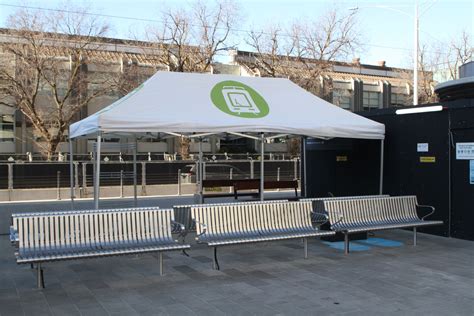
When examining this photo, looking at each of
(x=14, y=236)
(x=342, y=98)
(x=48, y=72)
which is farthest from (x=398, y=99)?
(x=14, y=236)

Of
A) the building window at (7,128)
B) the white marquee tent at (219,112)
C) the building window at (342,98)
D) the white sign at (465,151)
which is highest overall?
the building window at (342,98)

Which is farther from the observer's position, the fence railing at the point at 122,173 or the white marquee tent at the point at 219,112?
the fence railing at the point at 122,173

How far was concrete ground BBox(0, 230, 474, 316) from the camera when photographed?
5.58 meters

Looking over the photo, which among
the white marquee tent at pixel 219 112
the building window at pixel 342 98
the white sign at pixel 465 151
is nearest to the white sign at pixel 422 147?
the white sign at pixel 465 151

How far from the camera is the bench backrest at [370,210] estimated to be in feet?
29.5

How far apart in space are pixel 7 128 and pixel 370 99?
39648 millimetres

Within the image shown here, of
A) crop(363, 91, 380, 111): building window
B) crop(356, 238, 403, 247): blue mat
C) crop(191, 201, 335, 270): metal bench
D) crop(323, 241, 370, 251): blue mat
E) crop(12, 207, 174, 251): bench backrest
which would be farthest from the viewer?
crop(363, 91, 380, 111): building window

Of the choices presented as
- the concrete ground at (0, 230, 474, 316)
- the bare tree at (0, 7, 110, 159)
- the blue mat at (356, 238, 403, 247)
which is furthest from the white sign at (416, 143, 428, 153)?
the bare tree at (0, 7, 110, 159)

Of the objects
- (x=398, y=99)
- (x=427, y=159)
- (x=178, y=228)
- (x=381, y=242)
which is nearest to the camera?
(x=178, y=228)

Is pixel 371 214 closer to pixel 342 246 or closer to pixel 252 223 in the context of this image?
pixel 342 246

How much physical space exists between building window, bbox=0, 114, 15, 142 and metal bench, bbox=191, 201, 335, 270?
1481 inches

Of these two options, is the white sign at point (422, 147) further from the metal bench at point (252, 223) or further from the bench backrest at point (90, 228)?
the bench backrest at point (90, 228)

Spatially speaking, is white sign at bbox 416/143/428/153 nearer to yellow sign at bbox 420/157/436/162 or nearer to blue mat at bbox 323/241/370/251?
yellow sign at bbox 420/157/436/162

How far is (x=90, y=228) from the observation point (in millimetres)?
7055
